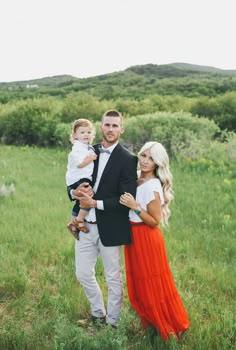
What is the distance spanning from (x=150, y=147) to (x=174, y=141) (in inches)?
431

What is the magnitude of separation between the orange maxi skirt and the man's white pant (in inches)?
4.3

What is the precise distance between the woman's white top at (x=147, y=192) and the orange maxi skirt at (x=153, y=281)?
18 cm

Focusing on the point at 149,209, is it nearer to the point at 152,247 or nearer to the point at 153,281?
the point at 152,247

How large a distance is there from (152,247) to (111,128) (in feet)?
3.34

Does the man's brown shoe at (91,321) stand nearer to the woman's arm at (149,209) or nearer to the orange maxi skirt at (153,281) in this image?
the orange maxi skirt at (153,281)

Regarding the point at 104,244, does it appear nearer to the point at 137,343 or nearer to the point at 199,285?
the point at 137,343

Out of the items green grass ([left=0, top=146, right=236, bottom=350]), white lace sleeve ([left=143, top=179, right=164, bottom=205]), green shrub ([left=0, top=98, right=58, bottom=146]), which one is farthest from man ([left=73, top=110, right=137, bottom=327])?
green shrub ([left=0, top=98, right=58, bottom=146])

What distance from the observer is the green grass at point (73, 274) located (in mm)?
3795

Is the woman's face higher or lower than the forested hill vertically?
lower

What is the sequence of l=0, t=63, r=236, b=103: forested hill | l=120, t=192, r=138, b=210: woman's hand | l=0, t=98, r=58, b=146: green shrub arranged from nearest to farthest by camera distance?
l=120, t=192, r=138, b=210: woman's hand < l=0, t=98, r=58, b=146: green shrub < l=0, t=63, r=236, b=103: forested hill

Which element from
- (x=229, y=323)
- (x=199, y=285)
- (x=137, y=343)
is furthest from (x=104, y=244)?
A: (x=199, y=285)

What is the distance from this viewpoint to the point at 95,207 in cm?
362

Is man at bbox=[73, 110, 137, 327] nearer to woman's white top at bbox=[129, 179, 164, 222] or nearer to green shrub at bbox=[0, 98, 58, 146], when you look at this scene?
woman's white top at bbox=[129, 179, 164, 222]

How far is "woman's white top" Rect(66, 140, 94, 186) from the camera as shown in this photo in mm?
3674
